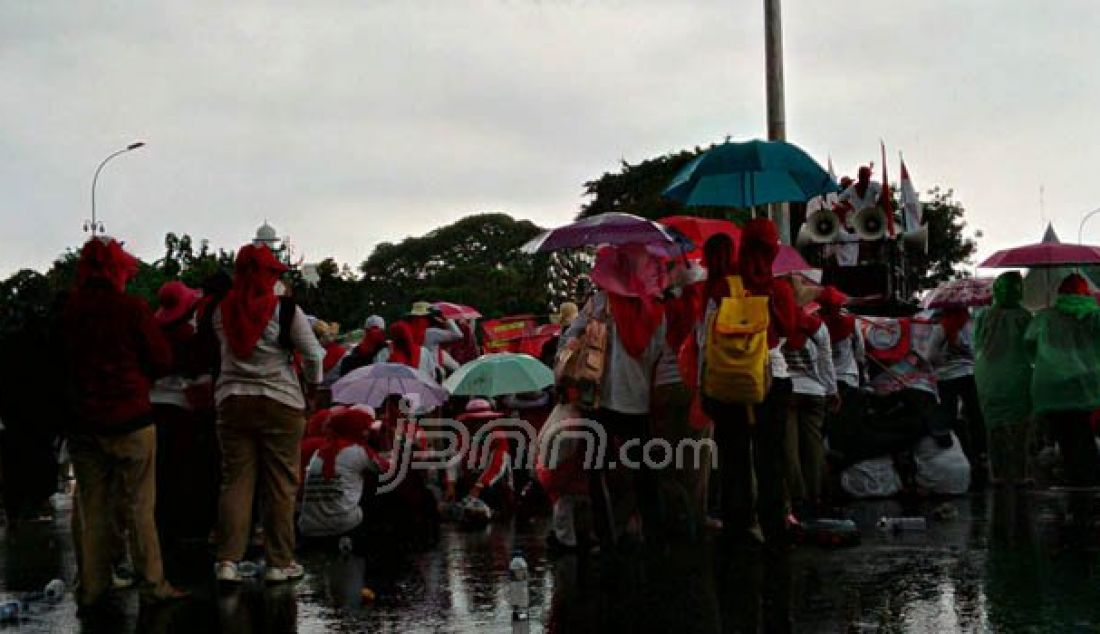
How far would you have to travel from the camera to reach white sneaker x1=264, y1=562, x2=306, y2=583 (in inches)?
393

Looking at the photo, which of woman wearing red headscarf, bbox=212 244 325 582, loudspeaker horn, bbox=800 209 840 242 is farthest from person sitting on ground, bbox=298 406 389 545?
loudspeaker horn, bbox=800 209 840 242

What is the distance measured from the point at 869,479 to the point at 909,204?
1371 centimetres

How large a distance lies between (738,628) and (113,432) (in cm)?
337

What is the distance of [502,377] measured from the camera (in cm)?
1438

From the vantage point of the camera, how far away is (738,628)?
781 cm

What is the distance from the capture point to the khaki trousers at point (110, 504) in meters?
9.12

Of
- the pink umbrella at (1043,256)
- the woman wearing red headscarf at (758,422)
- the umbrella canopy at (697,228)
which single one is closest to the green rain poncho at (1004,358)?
the pink umbrella at (1043,256)

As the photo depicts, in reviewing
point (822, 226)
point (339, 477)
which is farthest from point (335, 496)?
point (822, 226)

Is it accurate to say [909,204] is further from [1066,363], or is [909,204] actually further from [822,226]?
[1066,363]

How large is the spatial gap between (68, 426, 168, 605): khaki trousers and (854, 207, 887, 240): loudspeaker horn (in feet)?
59.9

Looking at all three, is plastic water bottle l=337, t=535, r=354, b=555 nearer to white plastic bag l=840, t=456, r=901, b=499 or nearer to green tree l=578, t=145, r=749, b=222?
white plastic bag l=840, t=456, r=901, b=499

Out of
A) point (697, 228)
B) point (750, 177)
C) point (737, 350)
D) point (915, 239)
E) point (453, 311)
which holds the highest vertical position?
point (915, 239)

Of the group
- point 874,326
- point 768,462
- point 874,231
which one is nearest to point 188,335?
point 768,462

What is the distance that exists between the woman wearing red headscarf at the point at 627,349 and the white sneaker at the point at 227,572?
2254 millimetres
